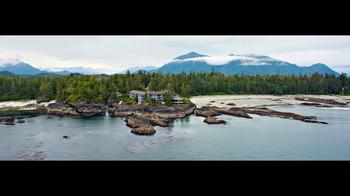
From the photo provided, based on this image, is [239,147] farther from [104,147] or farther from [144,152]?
[104,147]

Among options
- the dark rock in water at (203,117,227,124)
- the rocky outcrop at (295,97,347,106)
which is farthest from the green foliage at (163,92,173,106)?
the rocky outcrop at (295,97,347,106)

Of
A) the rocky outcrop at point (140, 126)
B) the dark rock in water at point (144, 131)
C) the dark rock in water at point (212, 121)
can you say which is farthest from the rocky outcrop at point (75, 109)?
the dark rock in water at point (212, 121)

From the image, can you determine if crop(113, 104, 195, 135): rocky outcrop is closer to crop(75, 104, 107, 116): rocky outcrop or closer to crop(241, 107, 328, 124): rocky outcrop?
crop(75, 104, 107, 116): rocky outcrop

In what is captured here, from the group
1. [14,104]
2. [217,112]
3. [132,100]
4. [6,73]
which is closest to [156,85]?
[132,100]

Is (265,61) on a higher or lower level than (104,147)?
higher

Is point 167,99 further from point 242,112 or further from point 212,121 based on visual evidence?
point 242,112
